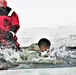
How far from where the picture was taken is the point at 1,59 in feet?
9.17

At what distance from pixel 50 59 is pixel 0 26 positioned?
53 centimetres

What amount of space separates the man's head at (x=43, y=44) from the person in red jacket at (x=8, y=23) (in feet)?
0.66

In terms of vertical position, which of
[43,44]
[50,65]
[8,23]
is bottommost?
[50,65]

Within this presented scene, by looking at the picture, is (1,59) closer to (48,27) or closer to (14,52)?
(14,52)

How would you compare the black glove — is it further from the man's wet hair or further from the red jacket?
the man's wet hair

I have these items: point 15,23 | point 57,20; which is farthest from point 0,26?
point 57,20

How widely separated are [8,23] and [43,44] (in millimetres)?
369

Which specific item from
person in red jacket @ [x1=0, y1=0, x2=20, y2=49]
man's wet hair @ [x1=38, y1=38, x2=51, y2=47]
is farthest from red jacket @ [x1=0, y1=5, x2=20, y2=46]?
man's wet hair @ [x1=38, y1=38, x2=51, y2=47]

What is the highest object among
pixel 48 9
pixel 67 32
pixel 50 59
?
pixel 48 9

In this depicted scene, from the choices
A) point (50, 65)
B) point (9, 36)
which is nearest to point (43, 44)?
point (50, 65)

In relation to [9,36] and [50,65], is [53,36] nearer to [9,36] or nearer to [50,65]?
[50,65]

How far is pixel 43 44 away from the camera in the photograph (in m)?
2.84

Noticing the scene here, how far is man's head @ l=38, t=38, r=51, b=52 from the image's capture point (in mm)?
2838

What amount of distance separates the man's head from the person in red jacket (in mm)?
200
